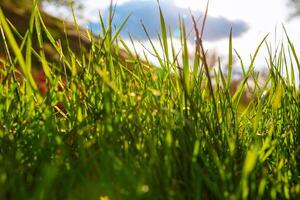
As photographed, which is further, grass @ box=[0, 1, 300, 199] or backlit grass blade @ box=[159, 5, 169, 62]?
backlit grass blade @ box=[159, 5, 169, 62]

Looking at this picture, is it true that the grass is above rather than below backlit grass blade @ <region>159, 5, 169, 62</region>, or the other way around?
below

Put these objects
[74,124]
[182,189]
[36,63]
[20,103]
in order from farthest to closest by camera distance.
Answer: [36,63], [20,103], [74,124], [182,189]

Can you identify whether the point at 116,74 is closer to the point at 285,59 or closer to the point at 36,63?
the point at 285,59

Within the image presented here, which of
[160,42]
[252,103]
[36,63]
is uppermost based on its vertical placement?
[160,42]

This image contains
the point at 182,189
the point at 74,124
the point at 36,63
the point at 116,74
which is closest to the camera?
the point at 182,189

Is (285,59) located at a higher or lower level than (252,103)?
higher

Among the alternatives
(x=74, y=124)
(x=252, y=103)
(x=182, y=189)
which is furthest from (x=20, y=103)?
(x=252, y=103)

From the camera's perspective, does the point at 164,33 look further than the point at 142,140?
Yes

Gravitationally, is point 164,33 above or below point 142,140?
above
